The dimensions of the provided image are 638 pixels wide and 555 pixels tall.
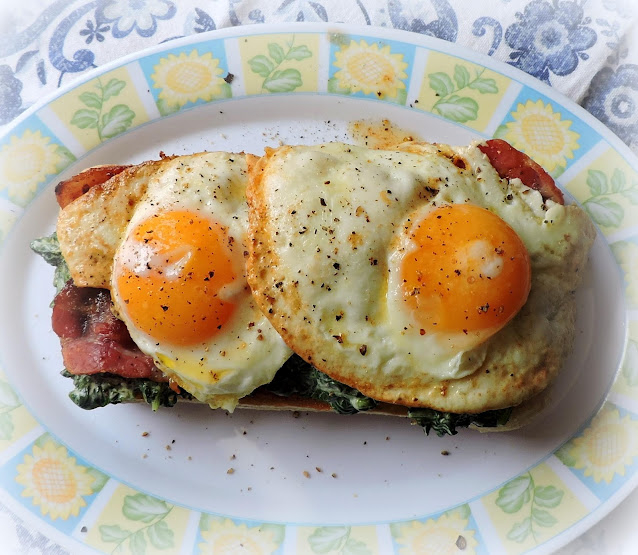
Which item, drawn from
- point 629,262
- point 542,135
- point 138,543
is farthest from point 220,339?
point 629,262

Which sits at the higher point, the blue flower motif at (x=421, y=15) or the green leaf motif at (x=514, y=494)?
the blue flower motif at (x=421, y=15)

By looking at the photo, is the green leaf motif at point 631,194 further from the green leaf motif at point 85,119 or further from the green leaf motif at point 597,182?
the green leaf motif at point 85,119

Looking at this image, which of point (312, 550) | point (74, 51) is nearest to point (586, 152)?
point (312, 550)

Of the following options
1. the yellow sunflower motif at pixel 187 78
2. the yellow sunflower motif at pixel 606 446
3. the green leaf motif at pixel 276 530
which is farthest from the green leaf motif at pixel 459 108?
the green leaf motif at pixel 276 530

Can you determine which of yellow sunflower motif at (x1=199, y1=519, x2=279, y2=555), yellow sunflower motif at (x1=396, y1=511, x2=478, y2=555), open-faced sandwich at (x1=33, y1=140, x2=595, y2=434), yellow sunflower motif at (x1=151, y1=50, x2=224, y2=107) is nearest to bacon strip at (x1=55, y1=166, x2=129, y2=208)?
open-faced sandwich at (x1=33, y1=140, x2=595, y2=434)

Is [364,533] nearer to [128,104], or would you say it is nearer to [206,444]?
[206,444]
